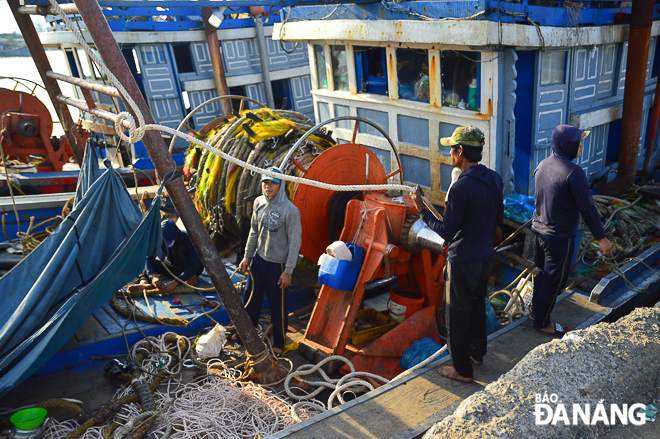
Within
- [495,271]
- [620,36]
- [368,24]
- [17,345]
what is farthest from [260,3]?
[17,345]

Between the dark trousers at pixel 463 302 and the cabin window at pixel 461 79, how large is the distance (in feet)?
8.99

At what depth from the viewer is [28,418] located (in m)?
3.41

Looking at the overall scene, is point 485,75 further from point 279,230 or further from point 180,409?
point 180,409

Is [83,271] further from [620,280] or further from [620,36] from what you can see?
[620,36]

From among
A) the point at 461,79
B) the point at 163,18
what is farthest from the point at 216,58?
the point at 461,79

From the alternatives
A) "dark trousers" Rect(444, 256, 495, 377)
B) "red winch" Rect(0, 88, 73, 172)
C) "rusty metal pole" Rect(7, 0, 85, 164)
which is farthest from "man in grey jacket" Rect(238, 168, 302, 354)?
"red winch" Rect(0, 88, 73, 172)

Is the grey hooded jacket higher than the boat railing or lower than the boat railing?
lower

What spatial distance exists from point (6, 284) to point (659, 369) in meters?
4.75

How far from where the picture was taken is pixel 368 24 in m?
6.04

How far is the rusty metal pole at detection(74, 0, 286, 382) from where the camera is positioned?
10.2 ft

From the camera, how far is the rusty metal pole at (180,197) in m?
3.11

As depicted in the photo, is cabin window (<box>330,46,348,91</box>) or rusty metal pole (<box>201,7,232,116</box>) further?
rusty metal pole (<box>201,7,232,116</box>)

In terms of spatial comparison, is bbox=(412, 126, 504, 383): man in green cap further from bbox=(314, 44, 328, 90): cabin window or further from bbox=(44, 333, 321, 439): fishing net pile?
bbox=(314, 44, 328, 90): cabin window

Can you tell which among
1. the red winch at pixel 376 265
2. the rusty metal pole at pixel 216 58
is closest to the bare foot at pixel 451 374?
the red winch at pixel 376 265
